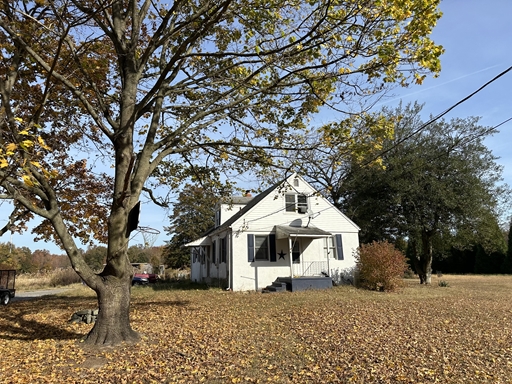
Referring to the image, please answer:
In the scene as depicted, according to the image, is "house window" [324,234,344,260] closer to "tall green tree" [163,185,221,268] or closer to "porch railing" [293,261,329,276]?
"porch railing" [293,261,329,276]

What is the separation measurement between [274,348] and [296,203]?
13.4m

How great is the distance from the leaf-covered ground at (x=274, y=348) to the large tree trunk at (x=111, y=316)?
0.95 ft

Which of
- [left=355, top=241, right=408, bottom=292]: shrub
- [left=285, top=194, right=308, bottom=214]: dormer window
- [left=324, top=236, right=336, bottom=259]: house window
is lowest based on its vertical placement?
[left=355, top=241, right=408, bottom=292]: shrub

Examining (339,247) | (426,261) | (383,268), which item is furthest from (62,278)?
(426,261)

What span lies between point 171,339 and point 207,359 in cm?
157

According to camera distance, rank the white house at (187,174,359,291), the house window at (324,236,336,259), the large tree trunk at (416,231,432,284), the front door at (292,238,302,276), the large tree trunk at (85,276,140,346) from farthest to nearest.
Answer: the large tree trunk at (416,231,432,284) → the house window at (324,236,336,259) → the front door at (292,238,302,276) → the white house at (187,174,359,291) → the large tree trunk at (85,276,140,346)

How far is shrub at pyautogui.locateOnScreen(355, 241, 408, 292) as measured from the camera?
16.5m

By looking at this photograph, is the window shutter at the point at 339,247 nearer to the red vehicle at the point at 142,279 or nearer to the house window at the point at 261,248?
the house window at the point at 261,248

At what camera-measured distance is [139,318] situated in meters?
9.19

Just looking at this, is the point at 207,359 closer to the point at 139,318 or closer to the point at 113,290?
the point at 113,290

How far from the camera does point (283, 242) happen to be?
18.5 metres

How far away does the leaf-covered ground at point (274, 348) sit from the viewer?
495 centimetres

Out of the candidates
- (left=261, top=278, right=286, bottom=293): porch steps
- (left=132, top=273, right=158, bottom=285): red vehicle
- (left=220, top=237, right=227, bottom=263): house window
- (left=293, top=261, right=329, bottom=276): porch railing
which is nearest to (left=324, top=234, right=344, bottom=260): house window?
(left=293, top=261, right=329, bottom=276): porch railing

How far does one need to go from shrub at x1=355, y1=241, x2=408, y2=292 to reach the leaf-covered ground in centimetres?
610
